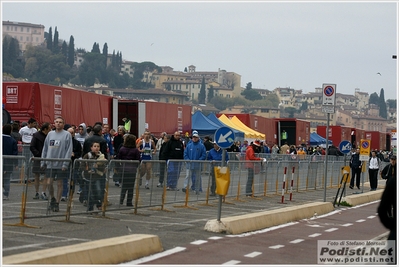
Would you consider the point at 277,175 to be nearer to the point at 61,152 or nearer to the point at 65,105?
the point at 65,105

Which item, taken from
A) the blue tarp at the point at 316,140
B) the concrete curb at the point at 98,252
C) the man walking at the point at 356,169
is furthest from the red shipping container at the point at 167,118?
the blue tarp at the point at 316,140

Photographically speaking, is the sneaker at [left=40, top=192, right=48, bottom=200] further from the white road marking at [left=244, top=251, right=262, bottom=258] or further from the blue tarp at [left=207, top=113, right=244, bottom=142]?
the blue tarp at [left=207, top=113, right=244, bottom=142]

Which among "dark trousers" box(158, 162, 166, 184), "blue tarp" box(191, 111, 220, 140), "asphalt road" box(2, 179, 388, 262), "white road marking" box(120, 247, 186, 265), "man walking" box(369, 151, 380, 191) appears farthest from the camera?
"blue tarp" box(191, 111, 220, 140)

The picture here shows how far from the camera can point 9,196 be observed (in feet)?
46.8

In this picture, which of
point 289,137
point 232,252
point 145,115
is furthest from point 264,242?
point 289,137

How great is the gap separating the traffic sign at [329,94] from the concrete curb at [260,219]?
3.00 metres

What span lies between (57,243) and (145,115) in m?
28.1

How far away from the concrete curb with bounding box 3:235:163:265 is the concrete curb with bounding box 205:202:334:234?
294 cm

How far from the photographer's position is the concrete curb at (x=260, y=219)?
15500 millimetres

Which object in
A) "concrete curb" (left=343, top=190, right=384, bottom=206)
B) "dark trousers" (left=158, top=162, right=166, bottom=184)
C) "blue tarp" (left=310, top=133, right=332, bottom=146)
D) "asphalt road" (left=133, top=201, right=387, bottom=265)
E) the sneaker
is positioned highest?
"dark trousers" (left=158, top=162, right=166, bottom=184)

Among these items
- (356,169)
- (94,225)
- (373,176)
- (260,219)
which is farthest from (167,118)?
(94,225)

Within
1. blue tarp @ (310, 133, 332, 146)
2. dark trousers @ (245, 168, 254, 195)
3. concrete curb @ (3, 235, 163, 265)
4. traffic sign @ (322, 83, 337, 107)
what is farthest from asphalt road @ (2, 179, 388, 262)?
blue tarp @ (310, 133, 332, 146)

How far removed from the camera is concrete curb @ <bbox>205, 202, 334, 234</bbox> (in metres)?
15.5

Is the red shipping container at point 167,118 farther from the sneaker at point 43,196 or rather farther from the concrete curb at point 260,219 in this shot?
the sneaker at point 43,196
